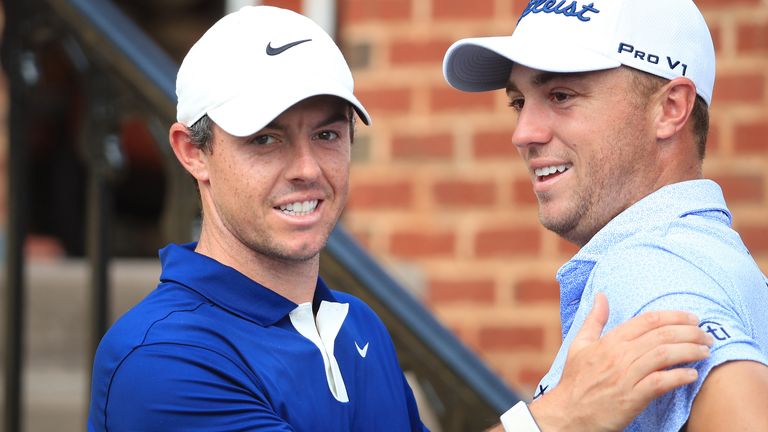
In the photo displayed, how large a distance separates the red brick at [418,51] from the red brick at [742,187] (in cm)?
107

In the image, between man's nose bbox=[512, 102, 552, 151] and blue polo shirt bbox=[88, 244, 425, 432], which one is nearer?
blue polo shirt bbox=[88, 244, 425, 432]

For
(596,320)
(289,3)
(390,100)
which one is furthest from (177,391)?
(289,3)

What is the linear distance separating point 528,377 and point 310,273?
7.50 feet

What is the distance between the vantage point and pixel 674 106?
216 cm

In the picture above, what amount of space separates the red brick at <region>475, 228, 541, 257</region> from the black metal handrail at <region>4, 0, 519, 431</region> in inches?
51.2

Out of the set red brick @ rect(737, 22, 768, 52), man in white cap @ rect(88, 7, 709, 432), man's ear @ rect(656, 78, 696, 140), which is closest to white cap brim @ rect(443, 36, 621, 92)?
man's ear @ rect(656, 78, 696, 140)

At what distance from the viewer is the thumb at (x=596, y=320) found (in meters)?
1.90

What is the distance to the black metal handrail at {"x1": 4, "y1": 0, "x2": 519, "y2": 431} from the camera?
3074mm

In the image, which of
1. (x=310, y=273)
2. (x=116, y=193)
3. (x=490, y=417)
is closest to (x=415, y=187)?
(x=490, y=417)

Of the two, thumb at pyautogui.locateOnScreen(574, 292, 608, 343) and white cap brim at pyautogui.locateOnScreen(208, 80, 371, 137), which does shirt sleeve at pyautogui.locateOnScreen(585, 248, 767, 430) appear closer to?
thumb at pyautogui.locateOnScreen(574, 292, 608, 343)

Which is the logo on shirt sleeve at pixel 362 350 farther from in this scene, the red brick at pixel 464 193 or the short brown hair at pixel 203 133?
the red brick at pixel 464 193

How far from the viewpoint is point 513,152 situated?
450 cm

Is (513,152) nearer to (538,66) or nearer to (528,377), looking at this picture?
(528,377)

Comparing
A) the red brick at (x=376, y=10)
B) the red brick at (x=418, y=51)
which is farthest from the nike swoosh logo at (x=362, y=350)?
the red brick at (x=376, y=10)
